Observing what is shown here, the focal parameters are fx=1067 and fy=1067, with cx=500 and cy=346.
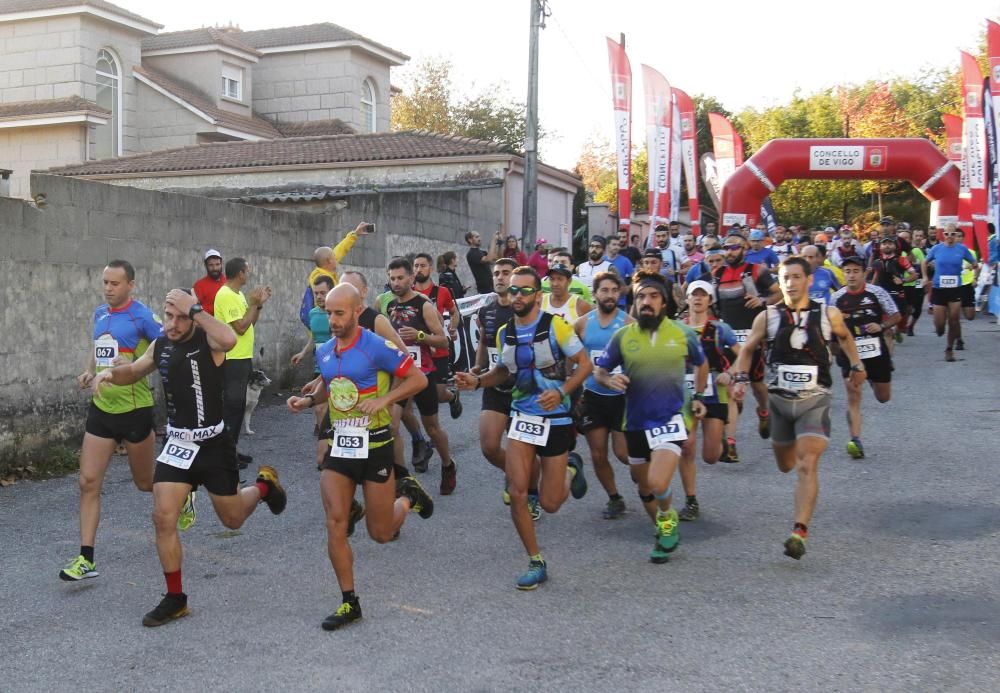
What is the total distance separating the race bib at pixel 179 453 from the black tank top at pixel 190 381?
10 cm

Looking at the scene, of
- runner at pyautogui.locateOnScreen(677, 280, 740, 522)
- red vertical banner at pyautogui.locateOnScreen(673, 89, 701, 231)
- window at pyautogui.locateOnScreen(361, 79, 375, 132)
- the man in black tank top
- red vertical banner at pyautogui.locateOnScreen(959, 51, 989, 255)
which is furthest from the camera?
window at pyautogui.locateOnScreen(361, 79, 375, 132)

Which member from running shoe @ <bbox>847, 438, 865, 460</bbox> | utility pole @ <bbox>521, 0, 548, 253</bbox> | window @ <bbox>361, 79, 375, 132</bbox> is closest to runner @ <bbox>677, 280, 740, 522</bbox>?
running shoe @ <bbox>847, 438, 865, 460</bbox>

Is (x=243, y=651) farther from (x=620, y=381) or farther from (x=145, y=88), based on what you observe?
(x=145, y=88)

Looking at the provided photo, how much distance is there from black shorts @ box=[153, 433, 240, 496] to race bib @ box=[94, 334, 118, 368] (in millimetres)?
1336

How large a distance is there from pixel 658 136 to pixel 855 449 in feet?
56.1

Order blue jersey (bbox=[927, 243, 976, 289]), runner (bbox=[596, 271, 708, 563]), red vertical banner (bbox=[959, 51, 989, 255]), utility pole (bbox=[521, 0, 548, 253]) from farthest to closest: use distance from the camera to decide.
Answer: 1. red vertical banner (bbox=[959, 51, 989, 255])
2. utility pole (bbox=[521, 0, 548, 253])
3. blue jersey (bbox=[927, 243, 976, 289])
4. runner (bbox=[596, 271, 708, 563])

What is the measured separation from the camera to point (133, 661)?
5.05 meters

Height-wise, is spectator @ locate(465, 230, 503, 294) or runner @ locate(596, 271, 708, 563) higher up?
spectator @ locate(465, 230, 503, 294)

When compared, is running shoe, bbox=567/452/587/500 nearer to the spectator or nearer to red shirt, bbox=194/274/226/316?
red shirt, bbox=194/274/226/316

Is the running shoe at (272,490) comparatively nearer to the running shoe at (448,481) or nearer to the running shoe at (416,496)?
the running shoe at (416,496)

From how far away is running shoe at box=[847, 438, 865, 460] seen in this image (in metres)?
9.77

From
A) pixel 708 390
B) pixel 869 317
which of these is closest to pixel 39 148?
pixel 869 317

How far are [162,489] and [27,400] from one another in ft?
15.2

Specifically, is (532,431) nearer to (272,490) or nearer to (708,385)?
(272,490)
